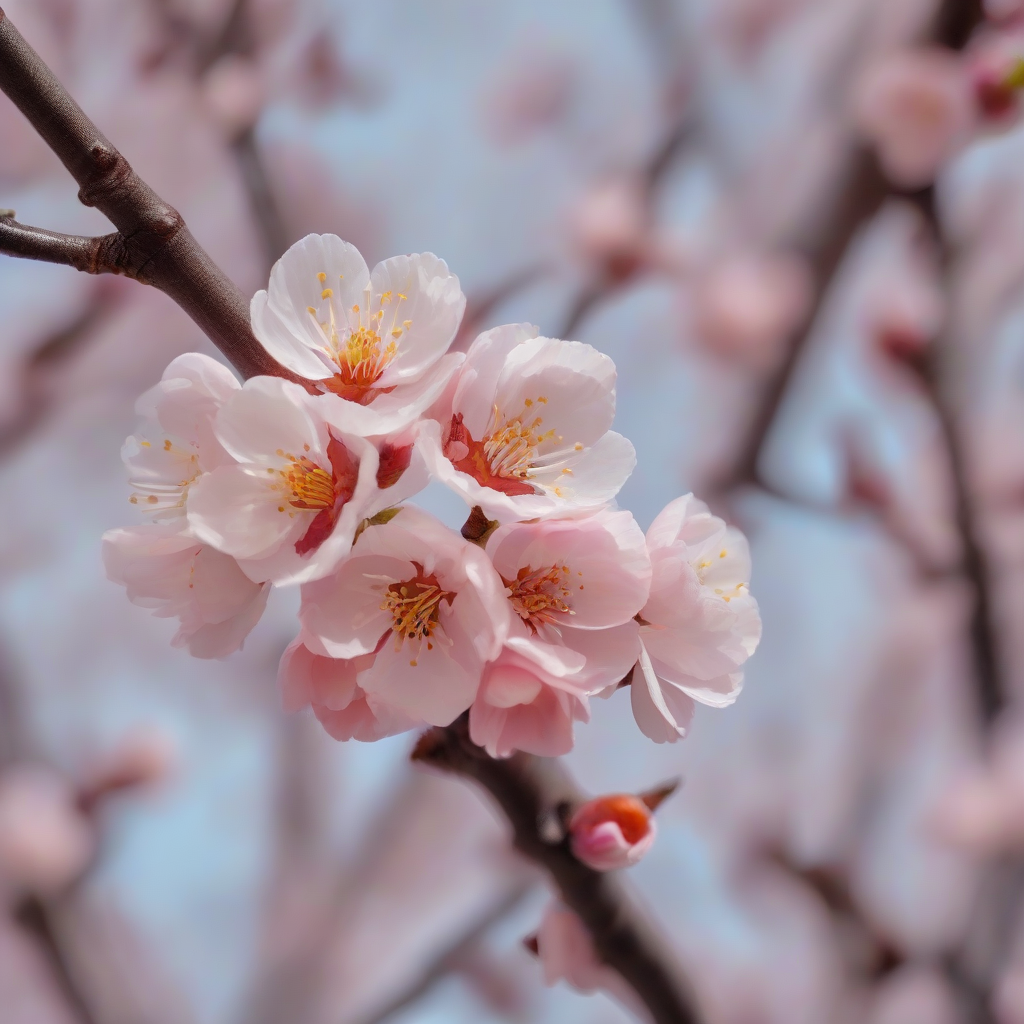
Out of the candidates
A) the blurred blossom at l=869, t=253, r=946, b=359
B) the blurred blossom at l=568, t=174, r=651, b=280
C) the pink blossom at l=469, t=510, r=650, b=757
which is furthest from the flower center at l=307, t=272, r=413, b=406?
the blurred blossom at l=869, t=253, r=946, b=359

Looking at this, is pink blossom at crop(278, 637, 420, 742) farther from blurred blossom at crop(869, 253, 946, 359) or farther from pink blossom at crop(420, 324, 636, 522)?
blurred blossom at crop(869, 253, 946, 359)

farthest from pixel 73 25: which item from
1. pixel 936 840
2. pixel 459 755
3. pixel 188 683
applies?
pixel 936 840

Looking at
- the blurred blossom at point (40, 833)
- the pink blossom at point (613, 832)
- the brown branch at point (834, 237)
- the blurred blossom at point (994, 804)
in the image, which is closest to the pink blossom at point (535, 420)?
the pink blossom at point (613, 832)

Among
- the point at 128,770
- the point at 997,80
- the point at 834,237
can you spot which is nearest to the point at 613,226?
the point at 834,237

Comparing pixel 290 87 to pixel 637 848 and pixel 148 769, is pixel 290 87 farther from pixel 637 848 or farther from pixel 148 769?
pixel 637 848

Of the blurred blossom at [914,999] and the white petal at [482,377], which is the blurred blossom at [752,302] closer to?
the blurred blossom at [914,999]

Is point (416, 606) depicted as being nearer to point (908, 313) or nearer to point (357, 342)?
point (357, 342)
